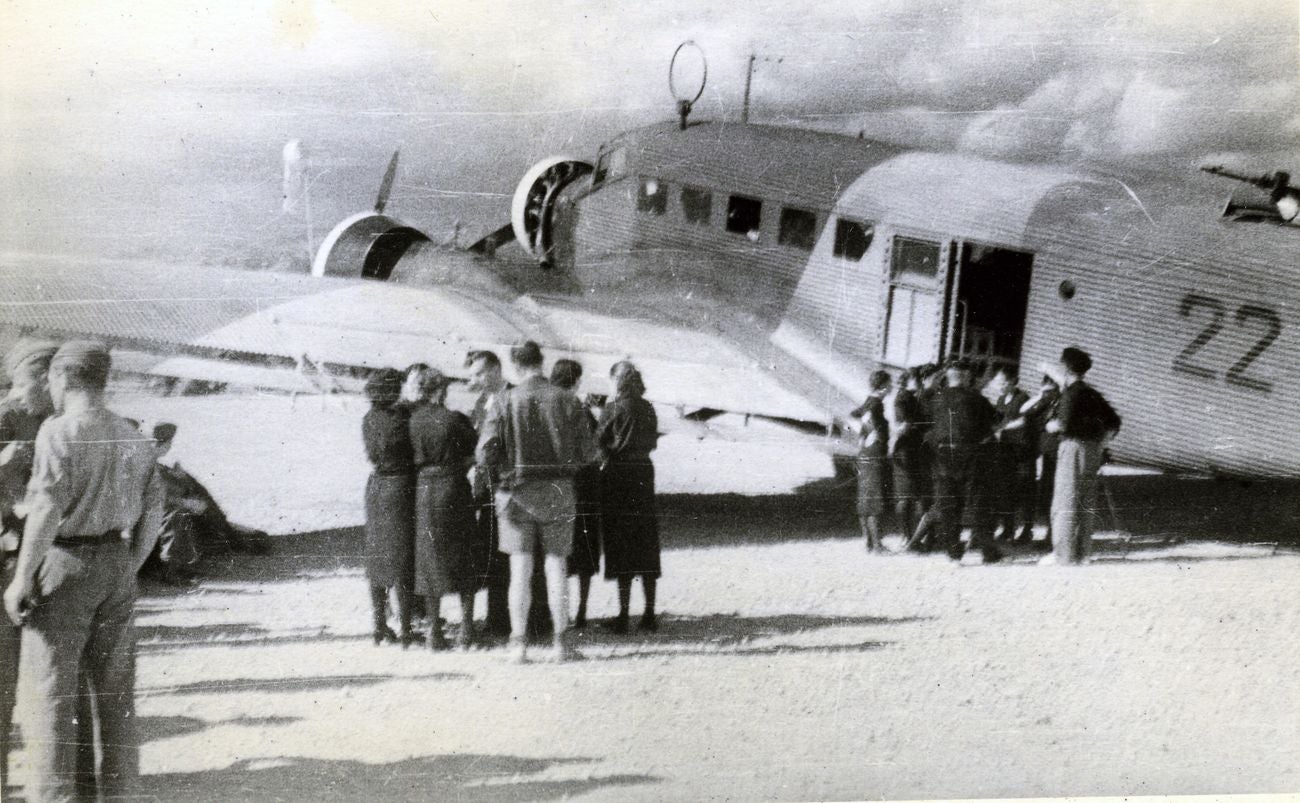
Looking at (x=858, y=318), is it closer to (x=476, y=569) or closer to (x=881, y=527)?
(x=881, y=527)

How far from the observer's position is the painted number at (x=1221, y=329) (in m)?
2.89

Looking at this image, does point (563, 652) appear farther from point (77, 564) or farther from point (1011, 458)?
point (1011, 458)

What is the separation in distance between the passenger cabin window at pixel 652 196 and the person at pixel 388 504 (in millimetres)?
1147

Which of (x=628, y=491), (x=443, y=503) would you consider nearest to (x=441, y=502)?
(x=443, y=503)

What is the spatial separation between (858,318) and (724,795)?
1.58 metres

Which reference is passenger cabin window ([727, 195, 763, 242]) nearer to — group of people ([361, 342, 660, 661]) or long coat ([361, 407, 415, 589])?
group of people ([361, 342, 660, 661])

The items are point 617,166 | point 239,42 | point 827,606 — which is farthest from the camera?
point 617,166

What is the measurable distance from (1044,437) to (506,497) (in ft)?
5.76

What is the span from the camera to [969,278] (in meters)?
3.09

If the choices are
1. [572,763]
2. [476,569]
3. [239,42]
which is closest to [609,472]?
[476,569]

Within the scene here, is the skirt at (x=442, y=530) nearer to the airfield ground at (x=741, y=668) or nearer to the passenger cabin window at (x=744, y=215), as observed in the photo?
the airfield ground at (x=741, y=668)

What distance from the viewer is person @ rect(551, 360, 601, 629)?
3.07 meters

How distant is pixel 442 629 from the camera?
307 centimetres

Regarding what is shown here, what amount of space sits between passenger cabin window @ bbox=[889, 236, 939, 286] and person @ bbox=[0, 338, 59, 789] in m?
2.57
